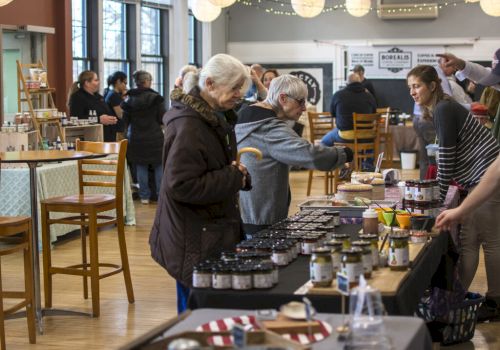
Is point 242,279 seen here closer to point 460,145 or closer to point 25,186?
point 460,145

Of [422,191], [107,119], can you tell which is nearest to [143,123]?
[107,119]

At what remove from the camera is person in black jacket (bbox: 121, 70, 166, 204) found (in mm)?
10742

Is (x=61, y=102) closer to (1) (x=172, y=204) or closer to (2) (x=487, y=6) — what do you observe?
(2) (x=487, y=6)

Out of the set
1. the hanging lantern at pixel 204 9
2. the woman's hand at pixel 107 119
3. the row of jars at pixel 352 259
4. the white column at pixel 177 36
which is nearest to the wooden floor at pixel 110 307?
the row of jars at pixel 352 259

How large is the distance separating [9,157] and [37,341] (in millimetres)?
1110

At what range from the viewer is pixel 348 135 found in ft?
39.0

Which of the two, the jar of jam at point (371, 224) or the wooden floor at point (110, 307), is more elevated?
the jar of jam at point (371, 224)

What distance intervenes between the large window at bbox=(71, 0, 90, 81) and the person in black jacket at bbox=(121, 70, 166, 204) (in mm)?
2176

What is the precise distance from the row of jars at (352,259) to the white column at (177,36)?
1265 centimetres

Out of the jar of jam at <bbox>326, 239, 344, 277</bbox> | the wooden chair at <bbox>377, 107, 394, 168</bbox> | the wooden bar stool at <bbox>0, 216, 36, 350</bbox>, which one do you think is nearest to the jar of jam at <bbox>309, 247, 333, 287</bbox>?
the jar of jam at <bbox>326, 239, 344, 277</bbox>

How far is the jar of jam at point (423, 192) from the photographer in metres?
4.71

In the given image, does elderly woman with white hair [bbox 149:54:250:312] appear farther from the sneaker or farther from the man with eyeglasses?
the man with eyeglasses

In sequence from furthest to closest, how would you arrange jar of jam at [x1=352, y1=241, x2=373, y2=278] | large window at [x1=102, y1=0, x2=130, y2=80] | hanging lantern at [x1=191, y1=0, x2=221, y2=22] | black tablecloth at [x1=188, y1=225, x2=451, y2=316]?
large window at [x1=102, y1=0, x2=130, y2=80] → hanging lantern at [x1=191, y1=0, x2=221, y2=22] → jar of jam at [x1=352, y1=241, x2=373, y2=278] → black tablecloth at [x1=188, y1=225, x2=451, y2=316]

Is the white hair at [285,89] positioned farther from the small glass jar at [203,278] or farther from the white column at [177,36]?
the white column at [177,36]
